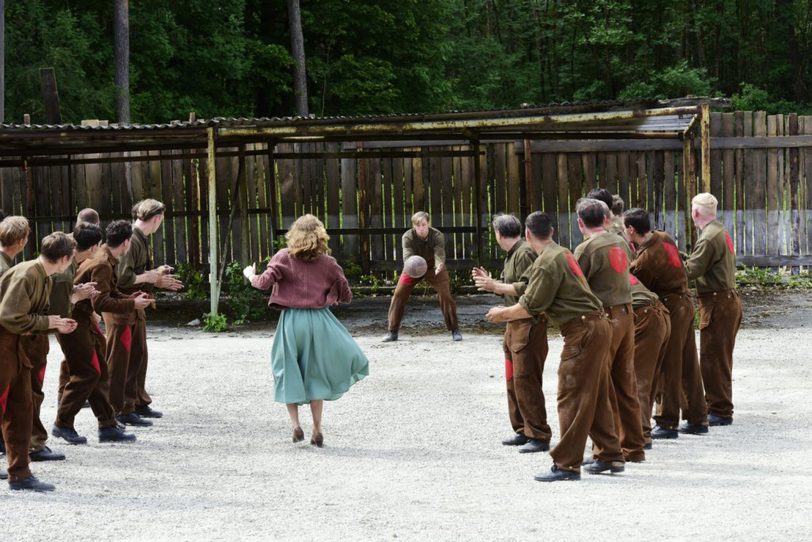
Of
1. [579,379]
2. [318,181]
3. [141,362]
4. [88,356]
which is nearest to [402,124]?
[318,181]

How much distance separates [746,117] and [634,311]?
11.3m

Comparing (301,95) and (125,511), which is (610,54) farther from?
(125,511)

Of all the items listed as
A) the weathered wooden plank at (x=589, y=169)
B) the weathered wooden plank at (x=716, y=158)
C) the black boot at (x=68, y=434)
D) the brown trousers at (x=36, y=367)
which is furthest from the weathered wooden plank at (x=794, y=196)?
the brown trousers at (x=36, y=367)

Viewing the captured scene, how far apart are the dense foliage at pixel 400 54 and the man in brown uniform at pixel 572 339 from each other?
19928 millimetres

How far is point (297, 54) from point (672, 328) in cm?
2268

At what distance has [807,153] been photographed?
59.9 feet

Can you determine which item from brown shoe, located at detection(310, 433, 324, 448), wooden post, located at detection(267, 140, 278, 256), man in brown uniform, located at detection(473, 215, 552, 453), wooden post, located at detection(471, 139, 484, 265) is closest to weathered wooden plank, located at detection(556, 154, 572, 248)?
wooden post, located at detection(471, 139, 484, 265)

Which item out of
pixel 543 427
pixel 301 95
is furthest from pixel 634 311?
pixel 301 95

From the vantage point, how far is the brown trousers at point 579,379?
7.02 meters

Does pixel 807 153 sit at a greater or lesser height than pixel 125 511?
greater

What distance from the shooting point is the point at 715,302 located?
28.9 feet

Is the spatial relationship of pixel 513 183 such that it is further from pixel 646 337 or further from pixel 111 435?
pixel 111 435

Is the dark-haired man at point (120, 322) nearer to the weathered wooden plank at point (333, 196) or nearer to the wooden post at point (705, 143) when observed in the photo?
the wooden post at point (705, 143)

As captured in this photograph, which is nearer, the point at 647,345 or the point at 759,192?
the point at 647,345
